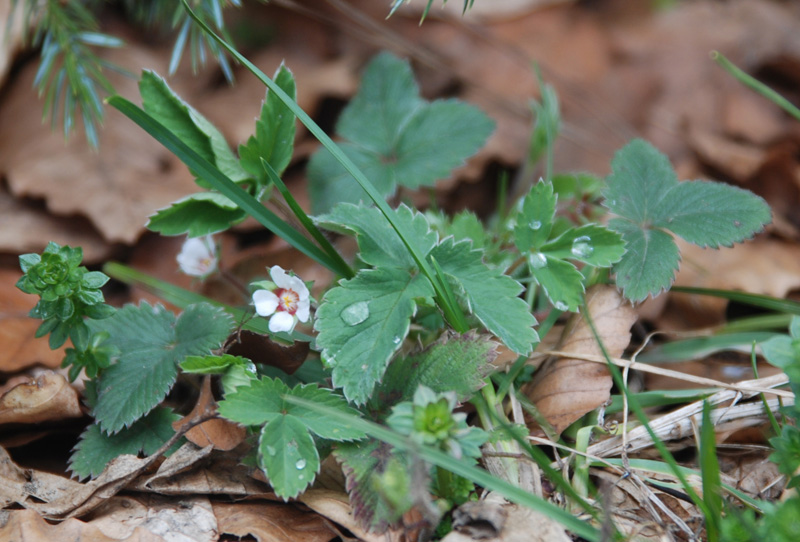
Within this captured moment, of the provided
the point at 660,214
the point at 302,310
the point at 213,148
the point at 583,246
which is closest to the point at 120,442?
the point at 302,310

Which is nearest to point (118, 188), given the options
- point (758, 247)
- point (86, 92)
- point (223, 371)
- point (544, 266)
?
A: point (86, 92)

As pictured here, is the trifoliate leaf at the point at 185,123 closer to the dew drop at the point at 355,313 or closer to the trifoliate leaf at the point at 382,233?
the trifoliate leaf at the point at 382,233

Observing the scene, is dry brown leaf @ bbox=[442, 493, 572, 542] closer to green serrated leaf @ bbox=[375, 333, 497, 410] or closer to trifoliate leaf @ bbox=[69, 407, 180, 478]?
green serrated leaf @ bbox=[375, 333, 497, 410]

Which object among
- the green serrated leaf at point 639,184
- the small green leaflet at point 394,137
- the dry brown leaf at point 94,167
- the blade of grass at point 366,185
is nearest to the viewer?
the blade of grass at point 366,185

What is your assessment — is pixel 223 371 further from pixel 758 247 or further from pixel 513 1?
pixel 513 1

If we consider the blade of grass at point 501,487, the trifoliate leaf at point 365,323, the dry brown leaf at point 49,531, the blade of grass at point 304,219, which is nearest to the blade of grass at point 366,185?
the trifoliate leaf at point 365,323

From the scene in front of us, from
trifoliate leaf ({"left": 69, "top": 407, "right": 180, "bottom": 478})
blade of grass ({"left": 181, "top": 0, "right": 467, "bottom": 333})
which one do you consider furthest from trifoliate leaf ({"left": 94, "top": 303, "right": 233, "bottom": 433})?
blade of grass ({"left": 181, "top": 0, "right": 467, "bottom": 333})

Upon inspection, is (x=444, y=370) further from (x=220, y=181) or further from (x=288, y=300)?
(x=220, y=181)
